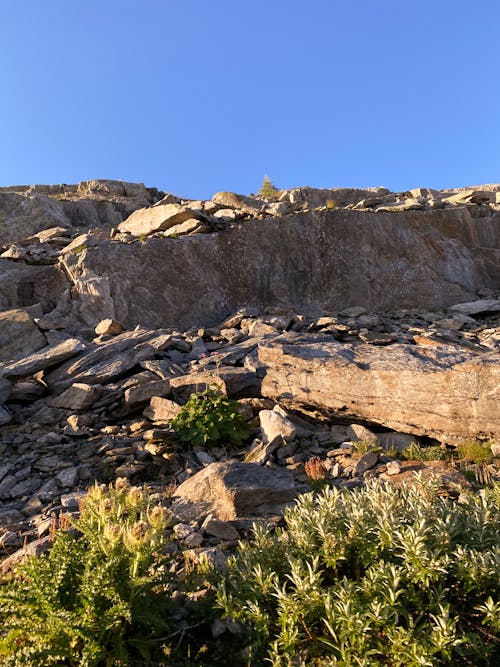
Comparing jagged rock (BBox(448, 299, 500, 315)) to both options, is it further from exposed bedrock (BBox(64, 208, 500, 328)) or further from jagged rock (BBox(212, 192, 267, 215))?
jagged rock (BBox(212, 192, 267, 215))

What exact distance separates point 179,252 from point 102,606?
1353 centimetres

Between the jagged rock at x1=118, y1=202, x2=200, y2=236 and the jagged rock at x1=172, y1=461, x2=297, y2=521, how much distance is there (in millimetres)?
12765

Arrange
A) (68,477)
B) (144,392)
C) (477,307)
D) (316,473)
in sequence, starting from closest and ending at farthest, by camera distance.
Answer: (316,473), (68,477), (144,392), (477,307)

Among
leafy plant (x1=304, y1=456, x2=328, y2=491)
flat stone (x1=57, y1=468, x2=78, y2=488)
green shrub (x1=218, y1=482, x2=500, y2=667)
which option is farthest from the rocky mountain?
green shrub (x1=218, y1=482, x2=500, y2=667)

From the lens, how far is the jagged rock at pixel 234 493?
562cm

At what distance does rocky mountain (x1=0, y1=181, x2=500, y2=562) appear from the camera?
686 centimetres

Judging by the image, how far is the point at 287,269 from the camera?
1691cm

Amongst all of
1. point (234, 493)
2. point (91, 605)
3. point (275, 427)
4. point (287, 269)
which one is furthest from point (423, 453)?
point (287, 269)

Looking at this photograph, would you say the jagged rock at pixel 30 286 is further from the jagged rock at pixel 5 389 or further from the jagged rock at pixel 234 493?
the jagged rock at pixel 234 493

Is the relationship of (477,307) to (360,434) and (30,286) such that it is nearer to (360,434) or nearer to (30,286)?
(360,434)

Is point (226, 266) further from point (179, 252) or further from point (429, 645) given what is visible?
point (429, 645)

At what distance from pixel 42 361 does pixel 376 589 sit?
9.37 metres

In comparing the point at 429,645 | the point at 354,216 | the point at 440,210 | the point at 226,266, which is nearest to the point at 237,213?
the point at 226,266

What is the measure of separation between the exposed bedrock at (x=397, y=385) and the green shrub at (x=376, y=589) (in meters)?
3.19
